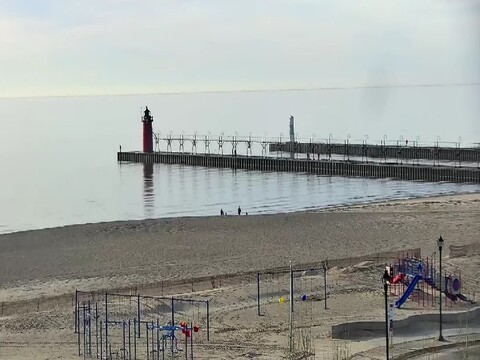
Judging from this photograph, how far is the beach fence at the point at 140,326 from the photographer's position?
17.6 meters

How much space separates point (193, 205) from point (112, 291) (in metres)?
26.0

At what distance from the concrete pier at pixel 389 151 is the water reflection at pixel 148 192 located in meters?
14.6

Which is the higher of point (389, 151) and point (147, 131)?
point (147, 131)

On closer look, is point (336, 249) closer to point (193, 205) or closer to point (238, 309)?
point (238, 309)

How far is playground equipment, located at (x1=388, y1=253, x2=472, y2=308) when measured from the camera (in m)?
20.6

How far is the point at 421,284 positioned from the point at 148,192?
37.2m

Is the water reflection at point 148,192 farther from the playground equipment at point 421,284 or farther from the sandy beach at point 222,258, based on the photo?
the playground equipment at point 421,284

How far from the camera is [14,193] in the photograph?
5900 centimetres

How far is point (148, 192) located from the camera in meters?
57.4

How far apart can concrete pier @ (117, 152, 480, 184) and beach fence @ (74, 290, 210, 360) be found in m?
38.1

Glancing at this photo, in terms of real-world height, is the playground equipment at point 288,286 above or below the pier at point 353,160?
below

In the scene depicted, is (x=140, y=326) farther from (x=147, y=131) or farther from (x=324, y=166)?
(x=147, y=131)

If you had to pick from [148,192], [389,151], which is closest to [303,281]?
[148,192]

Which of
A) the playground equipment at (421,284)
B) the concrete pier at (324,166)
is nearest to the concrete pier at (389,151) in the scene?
the concrete pier at (324,166)
